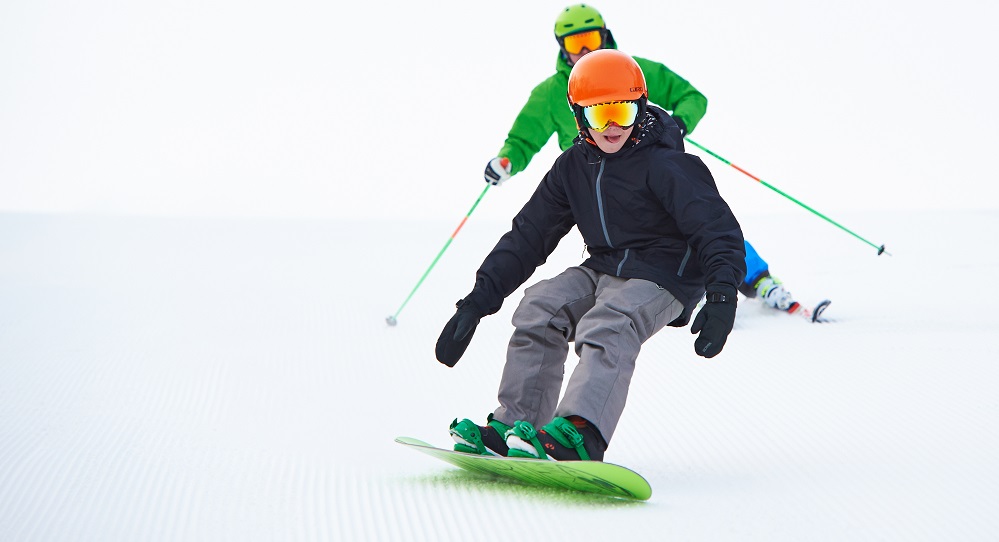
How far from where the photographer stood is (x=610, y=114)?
2236 mm

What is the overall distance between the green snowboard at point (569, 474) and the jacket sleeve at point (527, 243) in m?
0.40

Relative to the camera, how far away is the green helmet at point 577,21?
12.6 ft

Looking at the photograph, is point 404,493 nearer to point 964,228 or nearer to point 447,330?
point 447,330

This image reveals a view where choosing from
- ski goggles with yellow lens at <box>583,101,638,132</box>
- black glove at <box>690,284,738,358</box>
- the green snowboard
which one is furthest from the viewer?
ski goggles with yellow lens at <box>583,101,638,132</box>

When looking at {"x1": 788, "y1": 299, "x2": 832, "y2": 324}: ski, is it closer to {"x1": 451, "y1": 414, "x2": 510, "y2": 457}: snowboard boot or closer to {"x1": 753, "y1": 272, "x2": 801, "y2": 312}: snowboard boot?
{"x1": 753, "y1": 272, "x2": 801, "y2": 312}: snowboard boot

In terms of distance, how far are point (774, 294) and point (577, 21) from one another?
1434mm

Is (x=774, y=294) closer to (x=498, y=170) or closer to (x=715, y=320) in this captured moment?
(x=498, y=170)

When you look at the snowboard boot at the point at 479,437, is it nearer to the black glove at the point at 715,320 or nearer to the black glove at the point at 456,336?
the black glove at the point at 456,336

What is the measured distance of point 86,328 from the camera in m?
4.24

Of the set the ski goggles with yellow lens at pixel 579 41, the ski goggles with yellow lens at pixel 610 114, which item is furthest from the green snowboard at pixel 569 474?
the ski goggles with yellow lens at pixel 579 41

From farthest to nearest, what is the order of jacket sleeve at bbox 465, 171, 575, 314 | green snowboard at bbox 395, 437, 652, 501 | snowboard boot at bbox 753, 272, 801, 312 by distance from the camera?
1. snowboard boot at bbox 753, 272, 801, 312
2. jacket sleeve at bbox 465, 171, 575, 314
3. green snowboard at bbox 395, 437, 652, 501

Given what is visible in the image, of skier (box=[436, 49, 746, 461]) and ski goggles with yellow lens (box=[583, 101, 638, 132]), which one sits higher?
ski goggles with yellow lens (box=[583, 101, 638, 132])

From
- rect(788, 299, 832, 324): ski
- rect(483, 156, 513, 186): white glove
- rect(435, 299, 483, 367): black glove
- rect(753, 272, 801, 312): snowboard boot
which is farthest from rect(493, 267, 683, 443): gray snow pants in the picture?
rect(753, 272, 801, 312): snowboard boot

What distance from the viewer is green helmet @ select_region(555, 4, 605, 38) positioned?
3.83 meters
